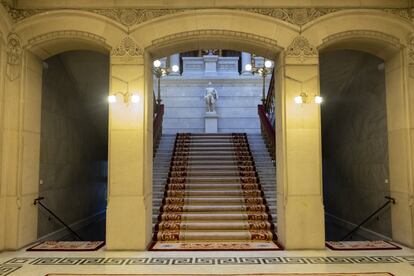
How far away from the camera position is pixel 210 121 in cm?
1480

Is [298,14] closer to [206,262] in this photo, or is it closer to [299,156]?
[299,156]

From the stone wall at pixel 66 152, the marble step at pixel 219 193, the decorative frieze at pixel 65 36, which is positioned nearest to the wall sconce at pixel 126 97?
the decorative frieze at pixel 65 36

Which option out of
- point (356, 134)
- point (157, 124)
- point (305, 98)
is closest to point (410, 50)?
point (305, 98)

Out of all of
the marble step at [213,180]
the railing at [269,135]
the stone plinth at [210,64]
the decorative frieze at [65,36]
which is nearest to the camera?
the decorative frieze at [65,36]

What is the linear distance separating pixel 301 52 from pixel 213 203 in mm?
3569

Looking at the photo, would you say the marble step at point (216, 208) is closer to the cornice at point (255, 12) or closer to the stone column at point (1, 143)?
the stone column at point (1, 143)

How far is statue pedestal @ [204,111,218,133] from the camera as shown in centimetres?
1475

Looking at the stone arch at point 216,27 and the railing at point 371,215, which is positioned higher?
the stone arch at point 216,27

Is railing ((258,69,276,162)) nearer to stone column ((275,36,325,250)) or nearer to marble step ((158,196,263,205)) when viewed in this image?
marble step ((158,196,263,205))

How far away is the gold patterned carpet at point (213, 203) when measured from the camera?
276 inches

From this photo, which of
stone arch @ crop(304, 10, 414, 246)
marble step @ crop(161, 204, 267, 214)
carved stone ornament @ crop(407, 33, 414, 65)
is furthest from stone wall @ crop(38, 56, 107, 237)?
carved stone ornament @ crop(407, 33, 414, 65)

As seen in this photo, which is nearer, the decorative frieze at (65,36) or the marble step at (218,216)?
the decorative frieze at (65,36)

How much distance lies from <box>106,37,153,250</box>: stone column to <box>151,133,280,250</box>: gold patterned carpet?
0.54m

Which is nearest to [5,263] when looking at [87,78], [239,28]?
[87,78]
